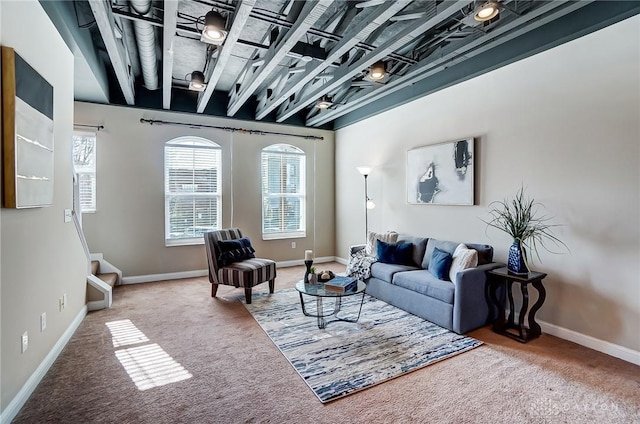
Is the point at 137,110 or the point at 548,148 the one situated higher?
the point at 137,110

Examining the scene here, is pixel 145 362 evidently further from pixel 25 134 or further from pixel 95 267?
pixel 95 267

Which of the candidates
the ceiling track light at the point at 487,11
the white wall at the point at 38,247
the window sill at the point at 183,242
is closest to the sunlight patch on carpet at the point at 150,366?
the white wall at the point at 38,247

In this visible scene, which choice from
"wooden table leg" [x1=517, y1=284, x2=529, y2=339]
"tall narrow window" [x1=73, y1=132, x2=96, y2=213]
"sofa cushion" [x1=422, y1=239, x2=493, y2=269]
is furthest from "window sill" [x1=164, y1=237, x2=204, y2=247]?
"wooden table leg" [x1=517, y1=284, x2=529, y2=339]

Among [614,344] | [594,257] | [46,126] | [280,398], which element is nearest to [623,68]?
[594,257]

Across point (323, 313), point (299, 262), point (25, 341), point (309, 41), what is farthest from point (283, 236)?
point (25, 341)

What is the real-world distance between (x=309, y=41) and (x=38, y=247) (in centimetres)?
319

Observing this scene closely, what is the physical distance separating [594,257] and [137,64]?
18.9 ft

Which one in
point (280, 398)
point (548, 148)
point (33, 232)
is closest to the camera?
point (280, 398)

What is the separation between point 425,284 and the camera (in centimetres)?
345

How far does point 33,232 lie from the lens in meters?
2.28

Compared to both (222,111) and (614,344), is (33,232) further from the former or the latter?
(614,344)

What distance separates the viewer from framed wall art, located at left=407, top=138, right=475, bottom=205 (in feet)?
12.7

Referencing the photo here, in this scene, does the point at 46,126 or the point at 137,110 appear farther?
the point at 137,110

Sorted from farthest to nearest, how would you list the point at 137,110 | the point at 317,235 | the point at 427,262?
the point at 317,235, the point at 137,110, the point at 427,262
